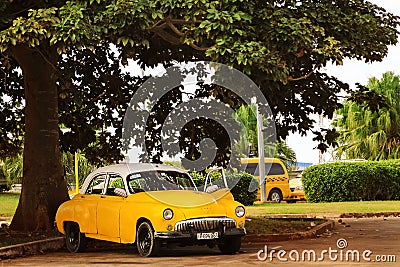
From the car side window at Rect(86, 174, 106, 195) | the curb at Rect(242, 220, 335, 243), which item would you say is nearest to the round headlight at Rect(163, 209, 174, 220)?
the car side window at Rect(86, 174, 106, 195)

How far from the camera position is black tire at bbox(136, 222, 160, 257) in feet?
43.1

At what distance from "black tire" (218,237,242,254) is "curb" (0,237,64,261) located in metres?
3.79

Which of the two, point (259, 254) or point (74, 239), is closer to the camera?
point (259, 254)

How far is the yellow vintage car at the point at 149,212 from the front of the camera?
13.1 m

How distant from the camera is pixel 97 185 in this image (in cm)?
1522

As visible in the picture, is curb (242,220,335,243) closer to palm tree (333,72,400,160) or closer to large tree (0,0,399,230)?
large tree (0,0,399,230)

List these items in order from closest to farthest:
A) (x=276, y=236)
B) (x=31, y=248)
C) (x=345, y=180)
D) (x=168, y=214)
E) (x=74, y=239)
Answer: (x=168, y=214) → (x=31, y=248) → (x=74, y=239) → (x=276, y=236) → (x=345, y=180)

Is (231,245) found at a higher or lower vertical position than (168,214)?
lower

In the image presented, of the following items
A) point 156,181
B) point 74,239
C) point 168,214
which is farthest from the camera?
point 74,239

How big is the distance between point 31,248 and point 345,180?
70.3 ft

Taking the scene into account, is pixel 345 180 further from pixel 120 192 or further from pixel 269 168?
pixel 120 192

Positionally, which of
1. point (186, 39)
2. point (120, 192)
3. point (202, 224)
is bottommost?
point (202, 224)

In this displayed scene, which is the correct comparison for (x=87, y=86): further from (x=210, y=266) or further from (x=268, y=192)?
(x=268, y=192)

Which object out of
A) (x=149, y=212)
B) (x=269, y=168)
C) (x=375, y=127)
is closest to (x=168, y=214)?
(x=149, y=212)
